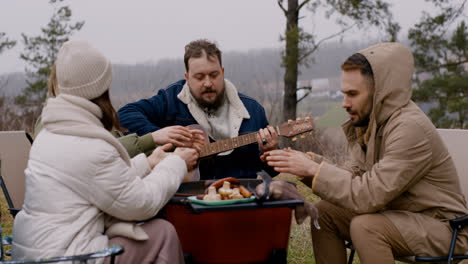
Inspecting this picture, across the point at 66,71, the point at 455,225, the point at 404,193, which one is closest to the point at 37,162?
the point at 66,71

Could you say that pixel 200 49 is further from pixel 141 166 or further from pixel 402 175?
pixel 402 175

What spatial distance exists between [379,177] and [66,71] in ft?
5.36

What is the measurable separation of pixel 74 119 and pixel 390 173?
1.58m

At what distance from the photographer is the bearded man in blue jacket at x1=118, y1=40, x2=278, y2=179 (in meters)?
3.90

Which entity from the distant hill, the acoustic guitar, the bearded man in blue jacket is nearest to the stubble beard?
the bearded man in blue jacket

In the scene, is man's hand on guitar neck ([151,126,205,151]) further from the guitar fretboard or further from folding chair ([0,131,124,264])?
folding chair ([0,131,124,264])

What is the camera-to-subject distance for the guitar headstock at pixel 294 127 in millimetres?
3684

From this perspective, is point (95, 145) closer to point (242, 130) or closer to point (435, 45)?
point (242, 130)

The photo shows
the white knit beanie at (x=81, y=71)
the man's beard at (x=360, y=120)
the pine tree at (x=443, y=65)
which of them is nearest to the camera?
the white knit beanie at (x=81, y=71)

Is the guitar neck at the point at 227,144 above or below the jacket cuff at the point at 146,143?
below

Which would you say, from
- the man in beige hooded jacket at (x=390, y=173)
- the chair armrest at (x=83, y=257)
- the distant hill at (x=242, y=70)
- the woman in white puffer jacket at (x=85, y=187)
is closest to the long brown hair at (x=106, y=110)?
the woman in white puffer jacket at (x=85, y=187)

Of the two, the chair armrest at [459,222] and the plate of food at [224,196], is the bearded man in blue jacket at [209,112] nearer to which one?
the plate of food at [224,196]

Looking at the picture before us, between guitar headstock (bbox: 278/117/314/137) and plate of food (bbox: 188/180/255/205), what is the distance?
1207mm

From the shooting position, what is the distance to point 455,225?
2.54m
